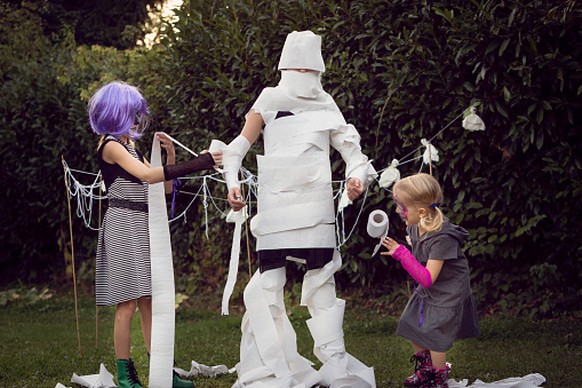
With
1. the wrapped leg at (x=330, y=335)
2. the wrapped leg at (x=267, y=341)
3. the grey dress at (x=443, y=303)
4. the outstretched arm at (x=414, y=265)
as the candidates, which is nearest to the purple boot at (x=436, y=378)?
the grey dress at (x=443, y=303)

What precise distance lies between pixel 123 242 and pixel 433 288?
1.52m

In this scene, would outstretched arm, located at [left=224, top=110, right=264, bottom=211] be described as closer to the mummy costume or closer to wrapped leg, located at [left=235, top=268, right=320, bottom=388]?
the mummy costume

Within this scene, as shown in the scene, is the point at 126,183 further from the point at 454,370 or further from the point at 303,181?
the point at 454,370

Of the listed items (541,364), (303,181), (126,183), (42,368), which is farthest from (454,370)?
(42,368)

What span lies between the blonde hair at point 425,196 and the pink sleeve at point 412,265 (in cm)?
23

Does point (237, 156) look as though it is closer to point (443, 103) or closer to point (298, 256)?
point (298, 256)

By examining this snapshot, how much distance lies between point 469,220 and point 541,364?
1.63 meters

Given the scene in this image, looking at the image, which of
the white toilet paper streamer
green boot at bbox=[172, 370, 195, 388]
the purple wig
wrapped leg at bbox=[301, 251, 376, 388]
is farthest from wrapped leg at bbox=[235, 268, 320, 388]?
the purple wig

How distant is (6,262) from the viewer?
416 inches

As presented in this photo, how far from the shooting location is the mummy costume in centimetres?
432

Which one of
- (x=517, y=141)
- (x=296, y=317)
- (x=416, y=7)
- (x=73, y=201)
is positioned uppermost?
(x=416, y=7)

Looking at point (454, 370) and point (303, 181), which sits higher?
point (303, 181)

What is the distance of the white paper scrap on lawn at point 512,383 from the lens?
432 cm

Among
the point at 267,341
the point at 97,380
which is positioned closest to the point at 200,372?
the point at 97,380
